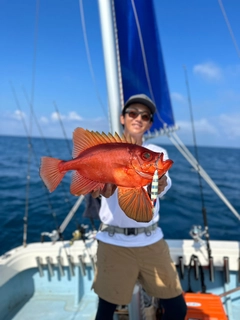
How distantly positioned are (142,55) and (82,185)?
153 inches

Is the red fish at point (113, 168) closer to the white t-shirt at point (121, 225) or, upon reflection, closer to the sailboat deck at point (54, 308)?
the white t-shirt at point (121, 225)

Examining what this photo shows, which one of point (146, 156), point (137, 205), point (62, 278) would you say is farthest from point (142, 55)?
point (62, 278)

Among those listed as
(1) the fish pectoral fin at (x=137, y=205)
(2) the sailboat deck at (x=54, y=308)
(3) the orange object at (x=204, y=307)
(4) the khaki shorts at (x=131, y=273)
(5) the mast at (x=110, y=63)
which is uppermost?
(5) the mast at (x=110, y=63)

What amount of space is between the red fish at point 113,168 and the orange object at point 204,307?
197 cm

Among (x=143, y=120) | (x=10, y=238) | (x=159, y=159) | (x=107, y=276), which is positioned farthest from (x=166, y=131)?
(x=10, y=238)

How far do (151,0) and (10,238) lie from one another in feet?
22.0

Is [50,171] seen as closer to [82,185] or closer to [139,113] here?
[82,185]

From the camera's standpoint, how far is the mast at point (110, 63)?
9.62ft

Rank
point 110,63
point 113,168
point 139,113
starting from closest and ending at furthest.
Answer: point 113,168, point 139,113, point 110,63

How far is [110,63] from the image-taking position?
296 centimetres

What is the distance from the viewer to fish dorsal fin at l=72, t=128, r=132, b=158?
5.08 feet

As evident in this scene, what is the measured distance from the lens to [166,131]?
5176 mm

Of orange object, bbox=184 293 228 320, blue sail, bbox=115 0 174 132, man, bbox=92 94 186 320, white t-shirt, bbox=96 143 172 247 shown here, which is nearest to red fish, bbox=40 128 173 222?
white t-shirt, bbox=96 143 172 247

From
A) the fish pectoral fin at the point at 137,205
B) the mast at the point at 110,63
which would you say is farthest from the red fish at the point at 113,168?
the mast at the point at 110,63
